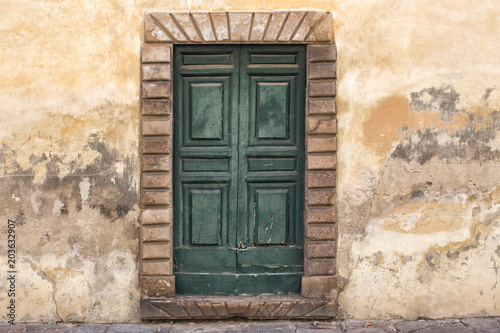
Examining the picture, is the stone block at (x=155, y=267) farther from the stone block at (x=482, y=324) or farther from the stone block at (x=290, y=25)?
the stone block at (x=482, y=324)

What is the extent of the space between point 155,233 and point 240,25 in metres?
1.94

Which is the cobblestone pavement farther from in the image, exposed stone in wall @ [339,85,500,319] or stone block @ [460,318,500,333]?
exposed stone in wall @ [339,85,500,319]

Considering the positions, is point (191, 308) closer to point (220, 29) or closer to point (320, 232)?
point (320, 232)

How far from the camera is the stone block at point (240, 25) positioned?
4.23 meters

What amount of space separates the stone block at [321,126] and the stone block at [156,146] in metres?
1.23

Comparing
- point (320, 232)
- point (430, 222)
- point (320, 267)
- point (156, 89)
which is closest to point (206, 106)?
point (156, 89)

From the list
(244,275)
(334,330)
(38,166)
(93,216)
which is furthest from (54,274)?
(334,330)

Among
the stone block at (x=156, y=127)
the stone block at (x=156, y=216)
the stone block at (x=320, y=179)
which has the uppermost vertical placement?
the stone block at (x=156, y=127)

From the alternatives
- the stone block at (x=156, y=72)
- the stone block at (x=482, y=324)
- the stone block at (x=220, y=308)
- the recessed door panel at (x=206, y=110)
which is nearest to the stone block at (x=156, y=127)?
the recessed door panel at (x=206, y=110)

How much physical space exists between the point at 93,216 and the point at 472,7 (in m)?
3.77

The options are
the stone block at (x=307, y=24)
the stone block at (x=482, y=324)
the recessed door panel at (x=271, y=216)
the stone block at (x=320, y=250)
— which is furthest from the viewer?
the recessed door panel at (x=271, y=216)

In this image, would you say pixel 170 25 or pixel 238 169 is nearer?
pixel 170 25

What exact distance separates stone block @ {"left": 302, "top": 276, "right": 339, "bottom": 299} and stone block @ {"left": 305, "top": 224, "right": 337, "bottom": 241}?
1.13ft

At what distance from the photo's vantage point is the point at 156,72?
14.0ft
